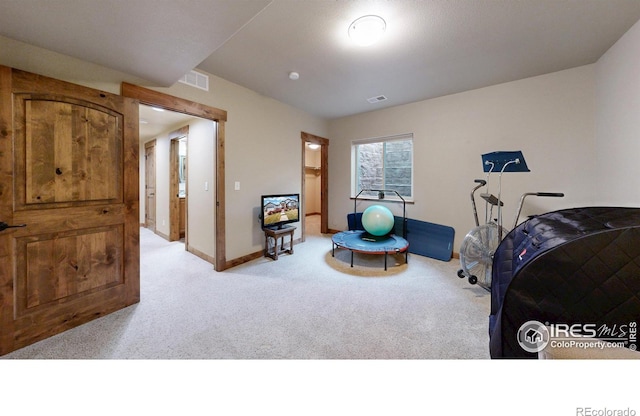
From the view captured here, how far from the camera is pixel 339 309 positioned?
89.6 inches

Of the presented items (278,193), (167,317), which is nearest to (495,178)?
(278,193)

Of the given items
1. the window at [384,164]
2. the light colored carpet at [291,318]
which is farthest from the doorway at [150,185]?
the window at [384,164]

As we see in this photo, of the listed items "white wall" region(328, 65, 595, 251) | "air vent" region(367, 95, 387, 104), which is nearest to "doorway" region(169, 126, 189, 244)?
"air vent" region(367, 95, 387, 104)

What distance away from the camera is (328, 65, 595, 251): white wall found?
2865mm

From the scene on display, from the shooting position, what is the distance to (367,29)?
2.04m

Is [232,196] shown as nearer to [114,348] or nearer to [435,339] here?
[114,348]

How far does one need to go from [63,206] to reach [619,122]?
5.20 meters

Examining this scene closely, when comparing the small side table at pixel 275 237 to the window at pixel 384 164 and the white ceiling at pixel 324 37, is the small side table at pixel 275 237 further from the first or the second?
the white ceiling at pixel 324 37

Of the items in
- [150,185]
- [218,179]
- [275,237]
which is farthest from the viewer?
[150,185]

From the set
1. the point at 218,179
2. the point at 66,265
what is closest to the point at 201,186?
the point at 218,179

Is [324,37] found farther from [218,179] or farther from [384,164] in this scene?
[384,164]

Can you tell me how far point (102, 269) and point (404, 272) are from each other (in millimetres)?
3342

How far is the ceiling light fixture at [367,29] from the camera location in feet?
6.47

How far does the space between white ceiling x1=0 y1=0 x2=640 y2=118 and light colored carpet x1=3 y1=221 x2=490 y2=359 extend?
2.28 meters
